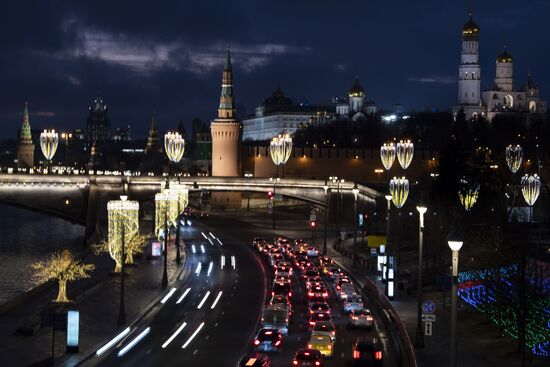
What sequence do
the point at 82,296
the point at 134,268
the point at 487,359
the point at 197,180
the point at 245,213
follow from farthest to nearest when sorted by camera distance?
the point at 245,213, the point at 197,180, the point at 134,268, the point at 82,296, the point at 487,359

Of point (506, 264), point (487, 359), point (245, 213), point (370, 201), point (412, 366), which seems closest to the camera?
point (412, 366)

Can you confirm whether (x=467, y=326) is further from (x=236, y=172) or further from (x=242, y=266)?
(x=236, y=172)

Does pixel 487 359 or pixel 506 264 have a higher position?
pixel 506 264

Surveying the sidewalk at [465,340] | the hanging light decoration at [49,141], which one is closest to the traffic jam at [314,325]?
the sidewalk at [465,340]

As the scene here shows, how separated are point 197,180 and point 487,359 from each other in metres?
77.1

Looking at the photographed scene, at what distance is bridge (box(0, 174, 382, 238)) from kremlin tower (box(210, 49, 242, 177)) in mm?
26236

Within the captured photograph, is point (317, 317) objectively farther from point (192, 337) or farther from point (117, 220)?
point (117, 220)

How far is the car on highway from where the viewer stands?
41156 mm

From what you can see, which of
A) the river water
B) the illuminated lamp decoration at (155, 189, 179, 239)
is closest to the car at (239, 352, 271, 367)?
the river water

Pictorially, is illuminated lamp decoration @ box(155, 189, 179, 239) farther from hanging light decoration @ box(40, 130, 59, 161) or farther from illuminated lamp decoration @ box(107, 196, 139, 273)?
hanging light decoration @ box(40, 130, 59, 161)

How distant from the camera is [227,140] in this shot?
13925cm

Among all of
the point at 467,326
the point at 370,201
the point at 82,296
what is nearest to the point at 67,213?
the point at 370,201

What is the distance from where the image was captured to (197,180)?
368 ft

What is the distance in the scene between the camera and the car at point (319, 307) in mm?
45469
